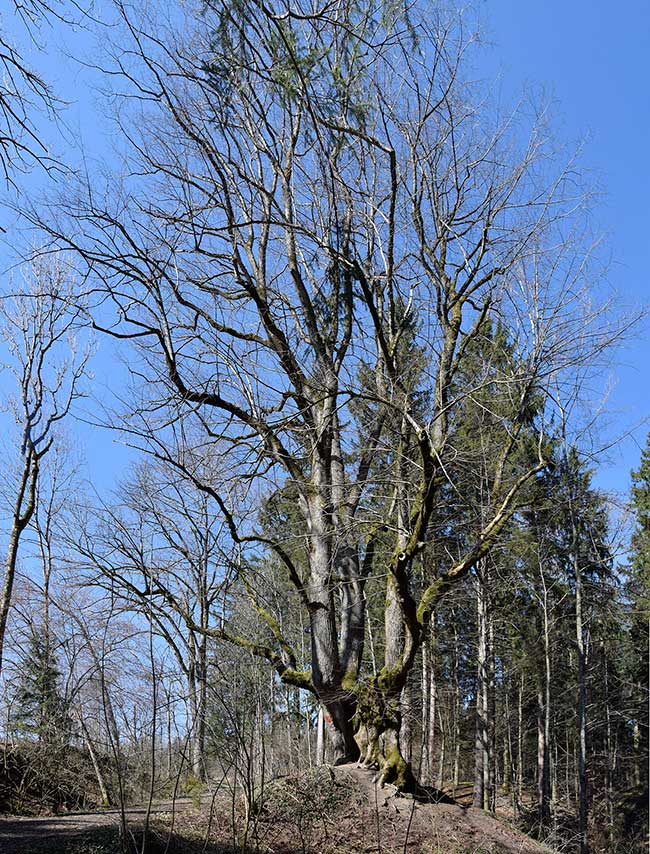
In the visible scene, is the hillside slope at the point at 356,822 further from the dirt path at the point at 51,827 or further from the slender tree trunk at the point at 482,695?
the slender tree trunk at the point at 482,695

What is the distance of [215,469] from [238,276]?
2.50 meters

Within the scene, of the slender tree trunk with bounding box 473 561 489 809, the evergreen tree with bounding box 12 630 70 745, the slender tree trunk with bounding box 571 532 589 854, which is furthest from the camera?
the slender tree trunk with bounding box 571 532 589 854

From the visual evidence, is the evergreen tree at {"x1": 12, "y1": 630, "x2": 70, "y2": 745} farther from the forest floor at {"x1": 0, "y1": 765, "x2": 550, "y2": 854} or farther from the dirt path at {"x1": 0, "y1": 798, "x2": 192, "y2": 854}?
the forest floor at {"x1": 0, "y1": 765, "x2": 550, "y2": 854}

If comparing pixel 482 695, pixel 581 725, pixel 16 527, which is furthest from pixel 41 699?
pixel 581 725

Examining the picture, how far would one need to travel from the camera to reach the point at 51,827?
24.1ft

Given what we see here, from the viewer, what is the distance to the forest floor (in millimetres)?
6531

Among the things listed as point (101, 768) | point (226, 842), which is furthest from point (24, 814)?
point (226, 842)

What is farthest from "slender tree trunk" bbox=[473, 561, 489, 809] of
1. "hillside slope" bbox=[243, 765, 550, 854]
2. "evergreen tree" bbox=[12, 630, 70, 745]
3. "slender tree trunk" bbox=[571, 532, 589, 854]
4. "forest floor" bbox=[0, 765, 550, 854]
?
"evergreen tree" bbox=[12, 630, 70, 745]

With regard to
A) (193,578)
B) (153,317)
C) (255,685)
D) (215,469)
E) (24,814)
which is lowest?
(24,814)

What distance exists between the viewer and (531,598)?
20.3 m

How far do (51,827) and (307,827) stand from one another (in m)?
2.74

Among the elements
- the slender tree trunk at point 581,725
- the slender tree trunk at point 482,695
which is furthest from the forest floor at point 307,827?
the slender tree trunk at point 581,725

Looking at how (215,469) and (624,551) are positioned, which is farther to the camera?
(624,551)

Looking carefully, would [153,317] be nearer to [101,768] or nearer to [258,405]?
[258,405]
